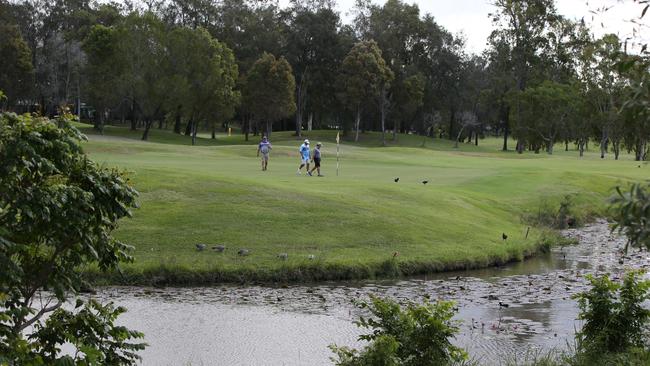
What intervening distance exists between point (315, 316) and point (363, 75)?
284ft

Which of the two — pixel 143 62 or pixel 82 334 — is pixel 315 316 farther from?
pixel 143 62

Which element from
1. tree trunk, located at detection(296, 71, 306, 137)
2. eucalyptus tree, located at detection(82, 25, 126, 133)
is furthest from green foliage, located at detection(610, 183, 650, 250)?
tree trunk, located at detection(296, 71, 306, 137)

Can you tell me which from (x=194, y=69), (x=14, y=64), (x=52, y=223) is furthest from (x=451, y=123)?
(x=52, y=223)

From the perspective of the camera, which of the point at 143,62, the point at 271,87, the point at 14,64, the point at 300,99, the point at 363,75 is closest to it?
the point at 143,62

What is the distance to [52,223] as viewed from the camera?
24.2ft

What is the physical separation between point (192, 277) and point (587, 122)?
94041mm

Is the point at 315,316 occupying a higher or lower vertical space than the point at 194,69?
lower

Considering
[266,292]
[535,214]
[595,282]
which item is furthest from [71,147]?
[535,214]

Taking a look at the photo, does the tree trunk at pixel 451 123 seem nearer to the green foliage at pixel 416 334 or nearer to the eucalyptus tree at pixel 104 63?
the eucalyptus tree at pixel 104 63

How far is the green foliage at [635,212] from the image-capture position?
5273 mm

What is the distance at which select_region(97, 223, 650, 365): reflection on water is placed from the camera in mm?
15289

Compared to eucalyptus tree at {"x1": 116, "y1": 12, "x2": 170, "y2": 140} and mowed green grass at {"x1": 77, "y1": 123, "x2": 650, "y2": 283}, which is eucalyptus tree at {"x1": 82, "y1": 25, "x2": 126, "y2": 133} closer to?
eucalyptus tree at {"x1": 116, "y1": 12, "x2": 170, "y2": 140}

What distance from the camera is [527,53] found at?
108 metres

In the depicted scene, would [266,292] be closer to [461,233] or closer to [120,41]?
[461,233]
